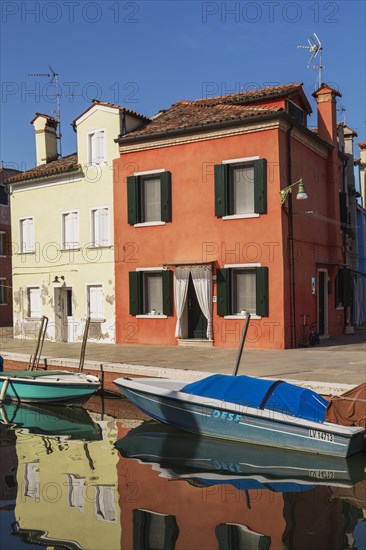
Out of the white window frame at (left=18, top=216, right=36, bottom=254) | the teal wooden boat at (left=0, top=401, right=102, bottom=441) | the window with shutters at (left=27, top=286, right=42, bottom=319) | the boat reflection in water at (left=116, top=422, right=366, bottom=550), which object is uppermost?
the white window frame at (left=18, top=216, right=36, bottom=254)

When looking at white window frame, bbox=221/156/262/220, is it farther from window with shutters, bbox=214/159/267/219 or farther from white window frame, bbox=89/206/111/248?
white window frame, bbox=89/206/111/248

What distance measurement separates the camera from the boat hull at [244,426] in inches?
357

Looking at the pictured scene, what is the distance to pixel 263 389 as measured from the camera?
9820 mm

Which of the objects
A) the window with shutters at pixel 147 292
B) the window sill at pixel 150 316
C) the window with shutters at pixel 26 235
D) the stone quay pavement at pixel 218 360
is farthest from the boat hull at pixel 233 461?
the window with shutters at pixel 26 235

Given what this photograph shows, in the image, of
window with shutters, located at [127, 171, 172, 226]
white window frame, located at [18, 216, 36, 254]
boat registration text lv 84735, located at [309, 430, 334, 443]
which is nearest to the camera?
boat registration text lv 84735, located at [309, 430, 334, 443]

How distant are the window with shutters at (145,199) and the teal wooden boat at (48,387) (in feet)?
24.8

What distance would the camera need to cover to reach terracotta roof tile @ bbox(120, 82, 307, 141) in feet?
60.0

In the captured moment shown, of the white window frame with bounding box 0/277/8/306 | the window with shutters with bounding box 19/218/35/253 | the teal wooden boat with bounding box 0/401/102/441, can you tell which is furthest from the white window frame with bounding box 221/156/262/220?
the white window frame with bounding box 0/277/8/306

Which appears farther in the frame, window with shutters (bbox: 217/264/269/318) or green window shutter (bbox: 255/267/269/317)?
window with shutters (bbox: 217/264/269/318)

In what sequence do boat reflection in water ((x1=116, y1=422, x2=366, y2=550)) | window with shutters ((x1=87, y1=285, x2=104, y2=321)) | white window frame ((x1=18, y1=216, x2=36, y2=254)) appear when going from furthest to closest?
white window frame ((x1=18, y1=216, x2=36, y2=254)) < window with shutters ((x1=87, y1=285, x2=104, y2=321)) < boat reflection in water ((x1=116, y1=422, x2=366, y2=550))

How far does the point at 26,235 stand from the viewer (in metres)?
24.2

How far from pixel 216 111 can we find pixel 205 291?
605 cm

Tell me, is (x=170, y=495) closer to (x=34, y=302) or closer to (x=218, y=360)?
(x=218, y=360)

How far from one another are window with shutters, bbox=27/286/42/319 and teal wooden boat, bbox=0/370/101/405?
906cm
